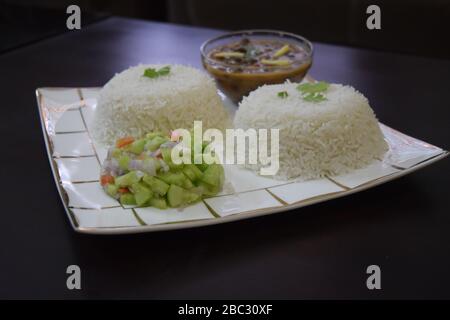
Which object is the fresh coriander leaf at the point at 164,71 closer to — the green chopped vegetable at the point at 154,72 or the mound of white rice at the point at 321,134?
the green chopped vegetable at the point at 154,72

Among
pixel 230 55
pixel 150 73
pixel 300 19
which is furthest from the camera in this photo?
pixel 300 19

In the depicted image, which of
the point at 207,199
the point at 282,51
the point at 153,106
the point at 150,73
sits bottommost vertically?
the point at 207,199

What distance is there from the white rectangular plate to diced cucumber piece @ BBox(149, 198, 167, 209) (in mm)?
17

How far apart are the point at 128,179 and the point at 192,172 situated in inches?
8.9

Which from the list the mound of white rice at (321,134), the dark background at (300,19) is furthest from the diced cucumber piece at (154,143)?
the dark background at (300,19)

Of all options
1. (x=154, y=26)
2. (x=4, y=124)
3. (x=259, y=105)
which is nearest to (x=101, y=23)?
(x=154, y=26)

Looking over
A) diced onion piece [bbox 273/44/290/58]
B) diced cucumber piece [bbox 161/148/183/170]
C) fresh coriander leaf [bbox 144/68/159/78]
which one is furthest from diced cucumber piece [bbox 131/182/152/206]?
diced onion piece [bbox 273/44/290/58]

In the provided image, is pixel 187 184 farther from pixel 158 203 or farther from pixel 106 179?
pixel 106 179

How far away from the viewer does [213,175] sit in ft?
6.67

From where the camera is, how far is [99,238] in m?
1.98

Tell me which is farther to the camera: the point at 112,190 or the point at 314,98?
the point at 314,98

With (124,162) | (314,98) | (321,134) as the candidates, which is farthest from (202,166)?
(314,98)

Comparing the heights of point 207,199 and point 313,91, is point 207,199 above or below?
below

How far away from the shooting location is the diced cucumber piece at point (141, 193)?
1.96 meters
